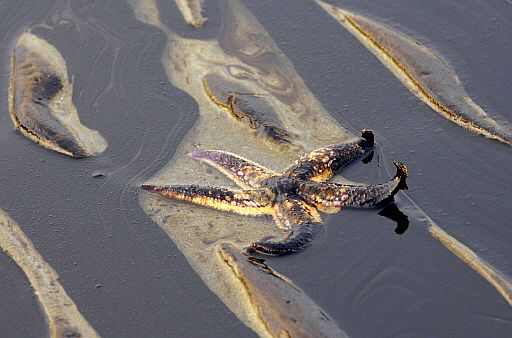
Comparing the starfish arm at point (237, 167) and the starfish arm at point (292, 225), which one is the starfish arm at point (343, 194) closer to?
the starfish arm at point (292, 225)

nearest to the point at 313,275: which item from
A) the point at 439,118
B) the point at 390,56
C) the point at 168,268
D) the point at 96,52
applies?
the point at 168,268

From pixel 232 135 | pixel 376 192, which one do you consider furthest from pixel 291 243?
pixel 232 135

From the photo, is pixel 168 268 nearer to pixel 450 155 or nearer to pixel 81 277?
pixel 81 277

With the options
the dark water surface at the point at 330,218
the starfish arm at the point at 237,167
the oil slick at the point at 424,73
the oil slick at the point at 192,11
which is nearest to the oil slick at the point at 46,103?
the dark water surface at the point at 330,218

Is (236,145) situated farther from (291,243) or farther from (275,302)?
(275,302)

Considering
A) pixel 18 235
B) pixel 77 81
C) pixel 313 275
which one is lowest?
pixel 313 275

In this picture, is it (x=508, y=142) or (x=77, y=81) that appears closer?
(x=508, y=142)

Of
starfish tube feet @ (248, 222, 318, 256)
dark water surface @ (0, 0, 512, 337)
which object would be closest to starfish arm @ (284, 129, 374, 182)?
dark water surface @ (0, 0, 512, 337)
